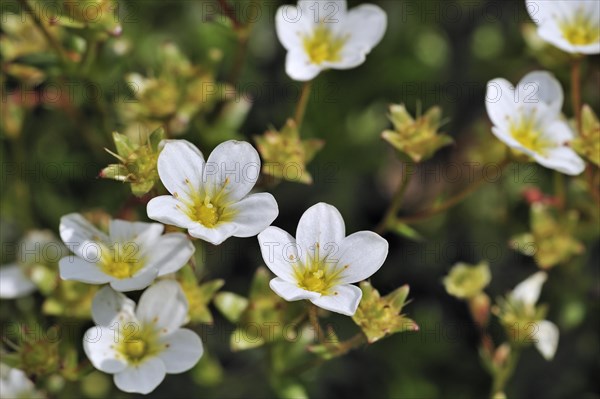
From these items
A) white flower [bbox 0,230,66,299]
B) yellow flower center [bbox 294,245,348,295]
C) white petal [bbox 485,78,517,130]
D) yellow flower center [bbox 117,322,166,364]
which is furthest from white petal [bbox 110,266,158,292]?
white petal [bbox 485,78,517,130]

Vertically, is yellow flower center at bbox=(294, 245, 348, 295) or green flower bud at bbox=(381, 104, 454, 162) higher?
green flower bud at bbox=(381, 104, 454, 162)

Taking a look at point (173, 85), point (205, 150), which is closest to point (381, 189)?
point (205, 150)

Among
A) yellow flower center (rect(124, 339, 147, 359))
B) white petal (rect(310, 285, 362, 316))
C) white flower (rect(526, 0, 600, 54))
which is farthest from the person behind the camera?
white flower (rect(526, 0, 600, 54))

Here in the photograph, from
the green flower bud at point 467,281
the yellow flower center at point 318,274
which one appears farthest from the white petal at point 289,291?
the green flower bud at point 467,281

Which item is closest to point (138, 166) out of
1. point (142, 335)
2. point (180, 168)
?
point (180, 168)

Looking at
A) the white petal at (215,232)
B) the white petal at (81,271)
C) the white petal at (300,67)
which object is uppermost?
the white petal at (300,67)

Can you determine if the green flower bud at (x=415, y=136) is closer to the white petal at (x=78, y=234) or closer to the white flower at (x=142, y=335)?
the white flower at (x=142, y=335)

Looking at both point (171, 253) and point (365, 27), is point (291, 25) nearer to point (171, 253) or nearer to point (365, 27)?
point (365, 27)

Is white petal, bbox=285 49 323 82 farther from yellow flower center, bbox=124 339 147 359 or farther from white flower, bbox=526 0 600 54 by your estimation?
yellow flower center, bbox=124 339 147 359
